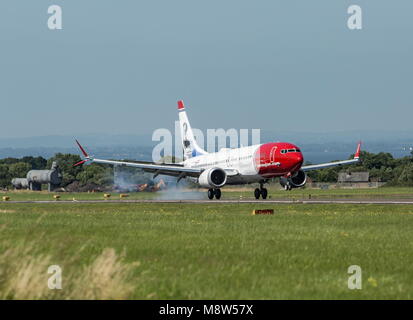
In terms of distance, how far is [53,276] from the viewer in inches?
658

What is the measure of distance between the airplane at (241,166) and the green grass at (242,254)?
103 feet

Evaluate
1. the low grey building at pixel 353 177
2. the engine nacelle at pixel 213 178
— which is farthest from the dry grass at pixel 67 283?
the low grey building at pixel 353 177

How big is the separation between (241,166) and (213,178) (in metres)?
3.06

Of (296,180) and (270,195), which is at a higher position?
(296,180)

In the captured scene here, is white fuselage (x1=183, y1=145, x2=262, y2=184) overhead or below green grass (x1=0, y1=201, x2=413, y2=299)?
overhead

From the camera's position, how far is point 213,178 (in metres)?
73.6

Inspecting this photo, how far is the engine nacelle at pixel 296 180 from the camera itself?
72088 mm

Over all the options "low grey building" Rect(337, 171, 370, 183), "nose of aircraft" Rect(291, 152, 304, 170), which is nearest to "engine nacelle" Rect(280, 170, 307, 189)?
"nose of aircraft" Rect(291, 152, 304, 170)

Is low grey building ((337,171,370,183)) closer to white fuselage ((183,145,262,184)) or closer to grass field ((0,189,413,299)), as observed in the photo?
white fuselage ((183,145,262,184))

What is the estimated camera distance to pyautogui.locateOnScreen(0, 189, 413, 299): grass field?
630 inches

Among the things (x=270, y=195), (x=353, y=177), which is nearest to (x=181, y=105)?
(x=270, y=195)

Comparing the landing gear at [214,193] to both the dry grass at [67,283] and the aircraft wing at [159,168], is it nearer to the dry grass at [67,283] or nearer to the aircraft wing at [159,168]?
the aircraft wing at [159,168]

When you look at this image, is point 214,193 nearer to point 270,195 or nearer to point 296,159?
point 296,159
